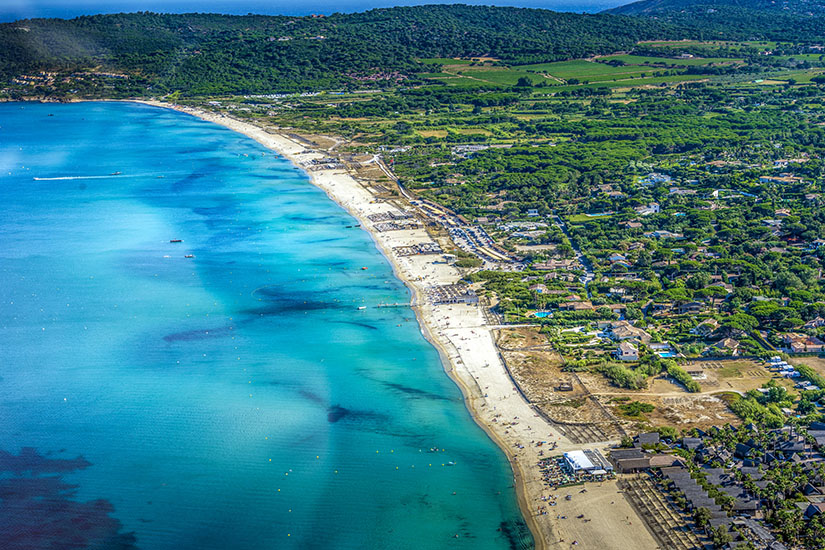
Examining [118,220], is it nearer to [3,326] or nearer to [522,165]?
[3,326]

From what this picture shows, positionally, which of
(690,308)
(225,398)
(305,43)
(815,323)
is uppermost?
(305,43)

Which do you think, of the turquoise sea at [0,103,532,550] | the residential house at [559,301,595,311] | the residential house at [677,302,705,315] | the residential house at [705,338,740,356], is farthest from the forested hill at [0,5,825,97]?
the residential house at [705,338,740,356]

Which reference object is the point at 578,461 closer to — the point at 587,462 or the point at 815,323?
the point at 587,462

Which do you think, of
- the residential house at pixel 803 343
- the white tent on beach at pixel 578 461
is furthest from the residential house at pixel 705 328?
the white tent on beach at pixel 578 461

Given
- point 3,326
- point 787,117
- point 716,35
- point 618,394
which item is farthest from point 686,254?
point 716,35

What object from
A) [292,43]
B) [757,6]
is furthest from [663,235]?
[757,6]
